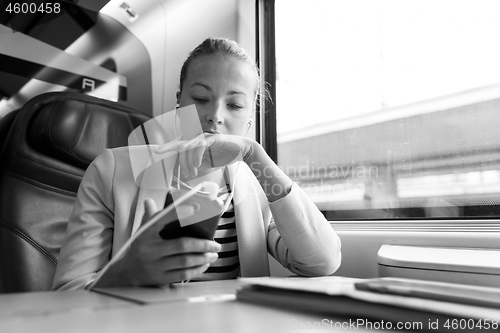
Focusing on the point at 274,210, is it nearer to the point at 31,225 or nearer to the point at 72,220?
the point at 72,220

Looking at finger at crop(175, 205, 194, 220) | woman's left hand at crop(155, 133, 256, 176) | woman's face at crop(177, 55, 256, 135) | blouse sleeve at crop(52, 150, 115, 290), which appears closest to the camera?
finger at crop(175, 205, 194, 220)

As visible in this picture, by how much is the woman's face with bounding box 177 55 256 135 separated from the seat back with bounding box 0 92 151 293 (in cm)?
34

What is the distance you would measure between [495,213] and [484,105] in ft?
0.96

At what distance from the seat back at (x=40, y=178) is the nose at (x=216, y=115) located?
42cm

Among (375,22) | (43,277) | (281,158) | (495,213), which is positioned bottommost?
(43,277)

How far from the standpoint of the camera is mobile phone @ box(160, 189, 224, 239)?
0.49m

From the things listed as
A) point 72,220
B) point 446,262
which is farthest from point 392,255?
point 72,220

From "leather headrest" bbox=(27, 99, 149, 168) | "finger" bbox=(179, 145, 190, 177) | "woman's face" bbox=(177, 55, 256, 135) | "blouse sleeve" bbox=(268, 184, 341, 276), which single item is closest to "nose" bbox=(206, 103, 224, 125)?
"woman's face" bbox=(177, 55, 256, 135)

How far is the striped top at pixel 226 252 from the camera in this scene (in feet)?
3.20

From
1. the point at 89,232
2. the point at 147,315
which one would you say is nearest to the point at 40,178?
the point at 89,232

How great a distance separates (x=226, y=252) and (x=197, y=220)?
0.51m

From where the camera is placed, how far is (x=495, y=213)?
3.30ft

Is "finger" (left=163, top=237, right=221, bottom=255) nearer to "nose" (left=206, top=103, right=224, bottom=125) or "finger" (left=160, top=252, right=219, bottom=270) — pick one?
"finger" (left=160, top=252, right=219, bottom=270)

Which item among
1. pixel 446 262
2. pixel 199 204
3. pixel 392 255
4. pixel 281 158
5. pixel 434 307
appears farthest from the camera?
pixel 281 158
